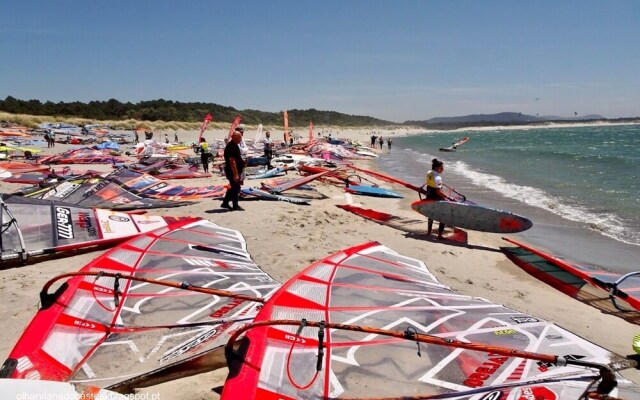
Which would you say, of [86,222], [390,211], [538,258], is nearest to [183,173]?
[390,211]

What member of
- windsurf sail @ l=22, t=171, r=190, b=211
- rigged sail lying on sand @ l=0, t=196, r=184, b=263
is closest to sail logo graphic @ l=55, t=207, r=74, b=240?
rigged sail lying on sand @ l=0, t=196, r=184, b=263

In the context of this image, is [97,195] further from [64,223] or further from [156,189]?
[64,223]

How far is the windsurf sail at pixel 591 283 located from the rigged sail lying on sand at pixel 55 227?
6101mm

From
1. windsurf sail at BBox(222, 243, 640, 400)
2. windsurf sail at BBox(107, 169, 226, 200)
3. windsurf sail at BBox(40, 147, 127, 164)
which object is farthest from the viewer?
windsurf sail at BBox(40, 147, 127, 164)

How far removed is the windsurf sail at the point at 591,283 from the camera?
5.27 metres

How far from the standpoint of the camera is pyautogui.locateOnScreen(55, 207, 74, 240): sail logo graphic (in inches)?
231

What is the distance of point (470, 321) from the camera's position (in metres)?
3.38

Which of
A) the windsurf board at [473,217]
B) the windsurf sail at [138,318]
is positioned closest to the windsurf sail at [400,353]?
the windsurf sail at [138,318]

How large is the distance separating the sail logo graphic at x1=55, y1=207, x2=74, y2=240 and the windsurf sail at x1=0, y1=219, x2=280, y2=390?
4.58ft

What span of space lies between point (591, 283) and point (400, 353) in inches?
177

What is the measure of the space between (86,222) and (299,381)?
17.2 feet

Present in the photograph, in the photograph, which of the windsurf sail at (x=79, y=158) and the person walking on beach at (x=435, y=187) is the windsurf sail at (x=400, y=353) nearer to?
the person walking on beach at (x=435, y=187)

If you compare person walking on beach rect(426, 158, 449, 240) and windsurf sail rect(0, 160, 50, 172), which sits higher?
person walking on beach rect(426, 158, 449, 240)

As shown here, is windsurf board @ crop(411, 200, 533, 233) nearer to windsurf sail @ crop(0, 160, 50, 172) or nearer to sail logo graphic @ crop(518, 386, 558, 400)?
sail logo graphic @ crop(518, 386, 558, 400)
